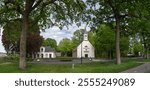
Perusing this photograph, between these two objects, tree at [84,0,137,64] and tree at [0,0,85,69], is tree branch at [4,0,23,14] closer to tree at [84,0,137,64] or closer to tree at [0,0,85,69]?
tree at [0,0,85,69]

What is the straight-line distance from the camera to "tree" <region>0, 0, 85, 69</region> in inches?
1513

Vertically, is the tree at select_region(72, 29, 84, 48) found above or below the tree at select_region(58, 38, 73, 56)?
above

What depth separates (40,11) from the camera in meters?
42.1

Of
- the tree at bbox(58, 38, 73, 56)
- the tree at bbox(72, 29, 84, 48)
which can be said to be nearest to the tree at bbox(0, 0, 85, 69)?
the tree at bbox(72, 29, 84, 48)

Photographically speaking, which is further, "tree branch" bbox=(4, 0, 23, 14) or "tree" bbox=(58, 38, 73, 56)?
"tree" bbox=(58, 38, 73, 56)

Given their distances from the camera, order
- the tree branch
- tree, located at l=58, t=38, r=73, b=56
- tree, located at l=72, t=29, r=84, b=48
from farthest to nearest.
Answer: tree, located at l=58, t=38, r=73, b=56 < tree, located at l=72, t=29, r=84, b=48 < the tree branch

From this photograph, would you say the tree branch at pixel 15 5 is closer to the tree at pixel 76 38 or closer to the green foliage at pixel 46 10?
the green foliage at pixel 46 10

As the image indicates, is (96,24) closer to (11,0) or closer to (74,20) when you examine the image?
(74,20)

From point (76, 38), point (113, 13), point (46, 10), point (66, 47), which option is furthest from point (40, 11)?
point (66, 47)

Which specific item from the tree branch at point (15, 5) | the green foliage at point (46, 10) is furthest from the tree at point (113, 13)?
the tree branch at point (15, 5)

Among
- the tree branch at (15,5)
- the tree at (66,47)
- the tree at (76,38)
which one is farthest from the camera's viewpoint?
the tree at (66,47)

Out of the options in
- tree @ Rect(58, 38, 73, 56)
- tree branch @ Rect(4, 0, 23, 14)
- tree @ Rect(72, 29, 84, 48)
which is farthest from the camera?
tree @ Rect(58, 38, 73, 56)

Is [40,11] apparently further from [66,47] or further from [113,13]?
[66,47]

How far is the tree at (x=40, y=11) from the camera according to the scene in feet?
126
